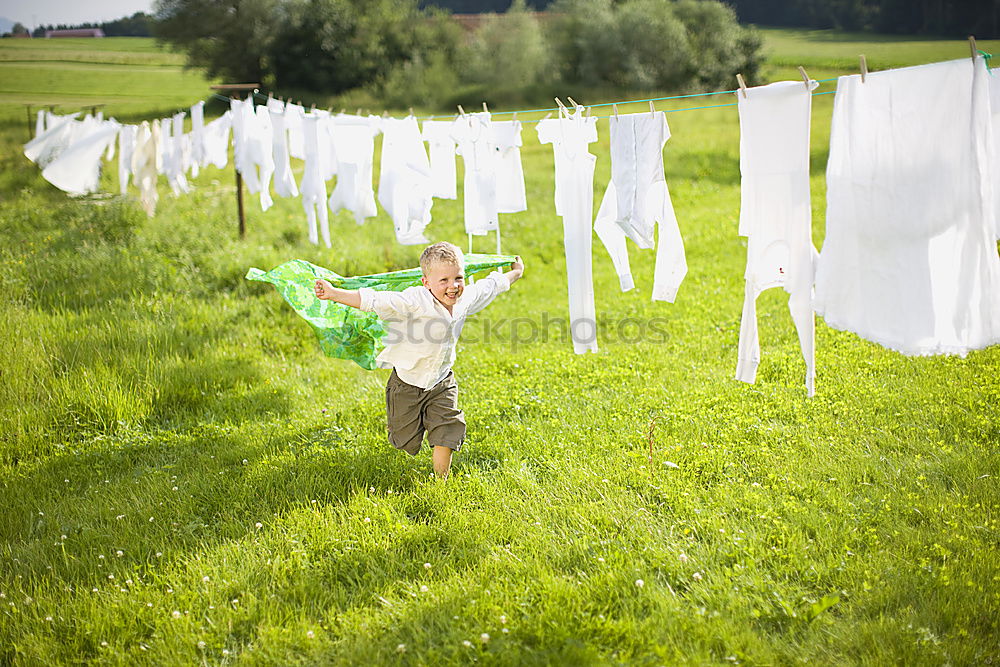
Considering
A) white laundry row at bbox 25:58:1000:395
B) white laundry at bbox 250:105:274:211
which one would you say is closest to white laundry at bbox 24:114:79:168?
white laundry at bbox 250:105:274:211

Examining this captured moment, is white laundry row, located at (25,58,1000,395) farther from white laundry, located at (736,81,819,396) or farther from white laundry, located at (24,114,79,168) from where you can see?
white laundry, located at (24,114,79,168)

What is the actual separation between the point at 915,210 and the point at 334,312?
3222 mm

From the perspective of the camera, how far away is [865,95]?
2.82m

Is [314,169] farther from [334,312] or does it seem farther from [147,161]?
[147,161]

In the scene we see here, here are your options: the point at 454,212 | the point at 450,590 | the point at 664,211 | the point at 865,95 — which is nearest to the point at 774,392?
the point at 664,211

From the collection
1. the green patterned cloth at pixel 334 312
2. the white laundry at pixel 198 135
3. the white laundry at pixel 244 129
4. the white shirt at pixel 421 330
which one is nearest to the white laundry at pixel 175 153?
the white laundry at pixel 198 135

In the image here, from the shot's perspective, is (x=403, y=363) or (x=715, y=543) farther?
(x=403, y=363)

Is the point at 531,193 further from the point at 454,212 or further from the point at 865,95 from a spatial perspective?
the point at 865,95

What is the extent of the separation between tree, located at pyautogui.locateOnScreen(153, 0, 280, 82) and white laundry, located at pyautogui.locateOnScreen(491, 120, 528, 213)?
1516 cm

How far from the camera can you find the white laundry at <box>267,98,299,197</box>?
6039 mm

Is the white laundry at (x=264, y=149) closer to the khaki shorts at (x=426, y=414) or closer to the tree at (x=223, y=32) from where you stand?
the khaki shorts at (x=426, y=414)

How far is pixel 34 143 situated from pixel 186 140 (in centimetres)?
231

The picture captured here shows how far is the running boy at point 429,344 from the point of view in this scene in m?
3.74

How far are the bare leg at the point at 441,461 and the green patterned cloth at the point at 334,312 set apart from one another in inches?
37.5
